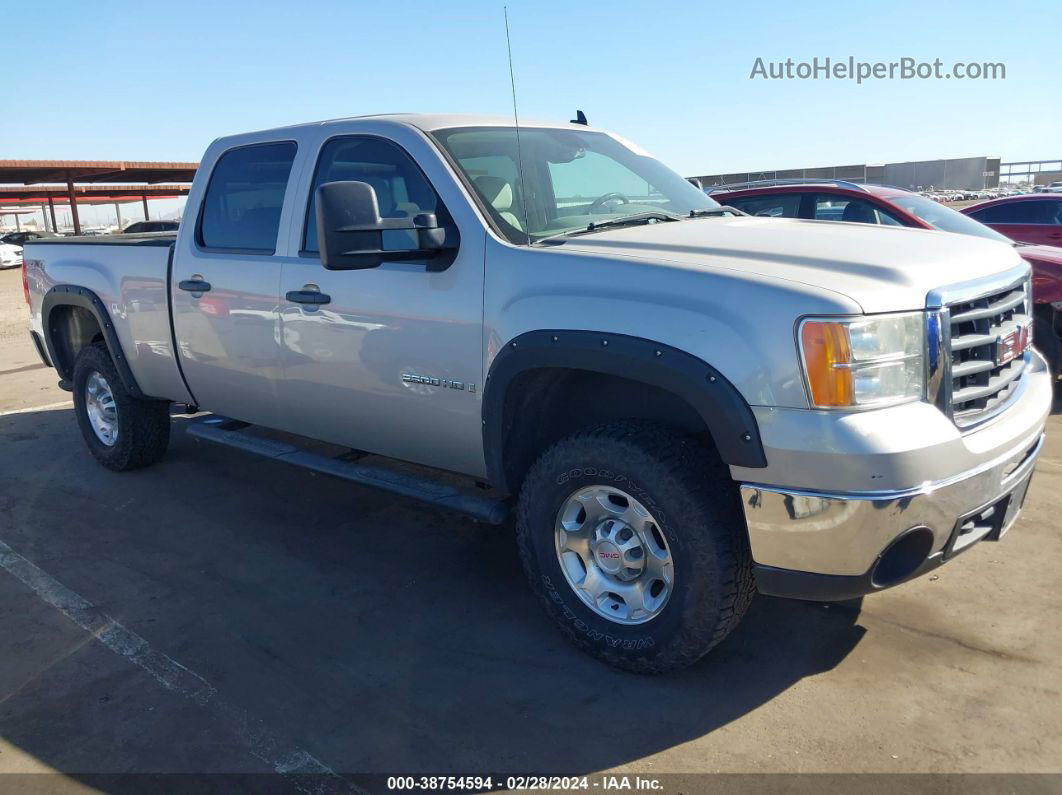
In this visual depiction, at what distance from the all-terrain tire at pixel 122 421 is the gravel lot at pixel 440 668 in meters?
0.98

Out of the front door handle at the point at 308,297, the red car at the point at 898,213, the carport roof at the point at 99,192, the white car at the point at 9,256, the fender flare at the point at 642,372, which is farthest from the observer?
the carport roof at the point at 99,192

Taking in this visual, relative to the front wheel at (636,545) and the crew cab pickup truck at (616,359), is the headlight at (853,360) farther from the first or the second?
the front wheel at (636,545)

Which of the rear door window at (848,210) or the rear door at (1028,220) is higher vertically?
the rear door window at (848,210)

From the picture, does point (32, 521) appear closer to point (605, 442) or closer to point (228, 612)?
point (228, 612)

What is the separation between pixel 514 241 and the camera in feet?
11.5

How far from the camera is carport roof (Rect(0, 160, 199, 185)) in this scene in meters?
25.0

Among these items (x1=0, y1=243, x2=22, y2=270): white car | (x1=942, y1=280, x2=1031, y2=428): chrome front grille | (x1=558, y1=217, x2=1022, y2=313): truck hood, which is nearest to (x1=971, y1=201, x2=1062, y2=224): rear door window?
(x1=558, y1=217, x2=1022, y2=313): truck hood

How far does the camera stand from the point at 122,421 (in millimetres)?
5809

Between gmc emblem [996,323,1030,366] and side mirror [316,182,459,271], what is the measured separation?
206 cm

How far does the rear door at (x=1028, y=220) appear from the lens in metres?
10.2

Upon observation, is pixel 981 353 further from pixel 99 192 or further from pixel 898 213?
pixel 99 192

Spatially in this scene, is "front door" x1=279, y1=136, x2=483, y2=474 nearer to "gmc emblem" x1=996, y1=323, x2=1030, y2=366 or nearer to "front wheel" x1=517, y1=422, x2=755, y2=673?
"front wheel" x1=517, y1=422, x2=755, y2=673

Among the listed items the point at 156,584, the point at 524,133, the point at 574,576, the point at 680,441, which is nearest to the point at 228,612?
the point at 156,584

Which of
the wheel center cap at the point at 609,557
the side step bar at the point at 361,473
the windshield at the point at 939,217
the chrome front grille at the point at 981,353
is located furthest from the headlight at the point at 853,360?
the windshield at the point at 939,217
